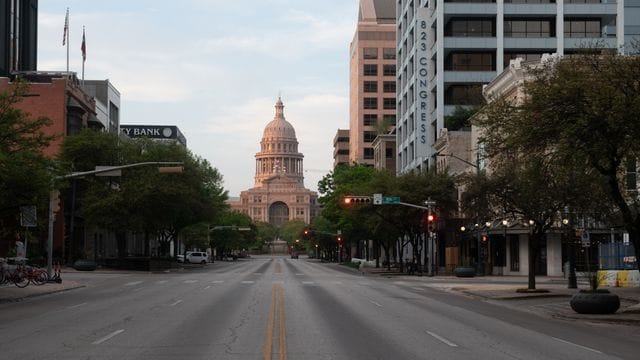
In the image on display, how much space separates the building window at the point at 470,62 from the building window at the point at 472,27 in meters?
2.11

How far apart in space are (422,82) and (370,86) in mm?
73179

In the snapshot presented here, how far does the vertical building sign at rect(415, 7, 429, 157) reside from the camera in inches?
3497

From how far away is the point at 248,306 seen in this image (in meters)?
28.0

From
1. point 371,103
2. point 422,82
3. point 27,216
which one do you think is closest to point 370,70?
point 371,103

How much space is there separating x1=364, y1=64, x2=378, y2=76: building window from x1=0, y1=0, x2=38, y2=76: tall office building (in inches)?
3343

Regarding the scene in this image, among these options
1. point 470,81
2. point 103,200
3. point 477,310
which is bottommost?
point 477,310

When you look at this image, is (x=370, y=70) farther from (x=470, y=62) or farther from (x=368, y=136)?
(x=470, y=62)

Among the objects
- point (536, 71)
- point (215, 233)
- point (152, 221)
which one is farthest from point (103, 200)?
point (215, 233)

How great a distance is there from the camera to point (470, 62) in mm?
84250

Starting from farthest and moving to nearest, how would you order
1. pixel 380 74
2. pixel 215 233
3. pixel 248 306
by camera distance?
1. pixel 380 74
2. pixel 215 233
3. pixel 248 306

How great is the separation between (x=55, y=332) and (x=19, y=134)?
588 inches

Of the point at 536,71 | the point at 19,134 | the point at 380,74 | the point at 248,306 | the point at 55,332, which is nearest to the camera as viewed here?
the point at 55,332

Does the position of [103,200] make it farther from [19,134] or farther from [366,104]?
[366,104]

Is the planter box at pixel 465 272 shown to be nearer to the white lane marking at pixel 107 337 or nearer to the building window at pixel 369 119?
the white lane marking at pixel 107 337
